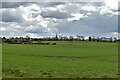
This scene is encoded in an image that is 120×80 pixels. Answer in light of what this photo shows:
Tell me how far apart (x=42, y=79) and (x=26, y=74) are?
222 cm

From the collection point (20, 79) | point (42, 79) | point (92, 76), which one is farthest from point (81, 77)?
point (20, 79)

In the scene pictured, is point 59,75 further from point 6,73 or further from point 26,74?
point 6,73

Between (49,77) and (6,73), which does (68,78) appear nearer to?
(49,77)

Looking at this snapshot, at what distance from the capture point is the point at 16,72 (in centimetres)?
2409

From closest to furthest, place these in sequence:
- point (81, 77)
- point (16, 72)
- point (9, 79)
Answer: point (9, 79) < point (81, 77) < point (16, 72)

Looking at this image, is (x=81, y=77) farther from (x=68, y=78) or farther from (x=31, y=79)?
(x=31, y=79)

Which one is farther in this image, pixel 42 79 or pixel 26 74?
pixel 26 74

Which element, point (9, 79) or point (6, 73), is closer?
point (9, 79)

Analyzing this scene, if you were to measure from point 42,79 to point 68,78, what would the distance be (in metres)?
1.68

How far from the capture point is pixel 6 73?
23.7 m

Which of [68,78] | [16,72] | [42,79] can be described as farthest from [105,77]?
Result: [16,72]

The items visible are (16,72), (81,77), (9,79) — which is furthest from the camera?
(16,72)

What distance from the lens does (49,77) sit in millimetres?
22281

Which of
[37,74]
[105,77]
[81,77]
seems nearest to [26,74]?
[37,74]
